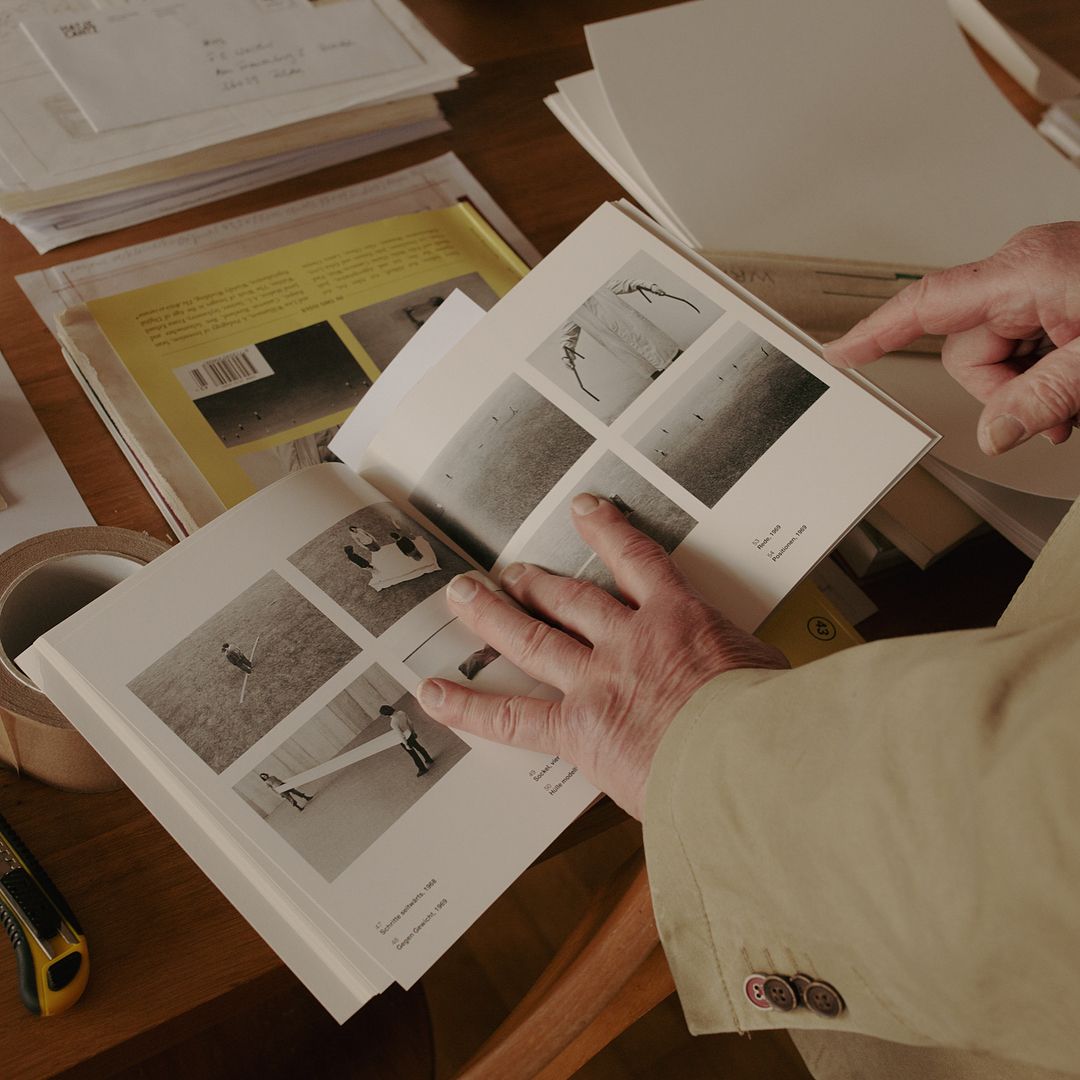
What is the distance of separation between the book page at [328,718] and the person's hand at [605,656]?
2 centimetres

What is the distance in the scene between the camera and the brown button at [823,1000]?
1.42 ft


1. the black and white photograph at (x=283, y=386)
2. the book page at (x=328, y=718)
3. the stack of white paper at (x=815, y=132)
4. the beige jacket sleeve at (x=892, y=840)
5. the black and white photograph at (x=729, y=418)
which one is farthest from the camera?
the stack of white paper at (x=815, y=132)

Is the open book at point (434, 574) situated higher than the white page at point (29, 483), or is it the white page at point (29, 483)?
the white page at point (29, 483)

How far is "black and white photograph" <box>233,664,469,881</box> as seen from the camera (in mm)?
470

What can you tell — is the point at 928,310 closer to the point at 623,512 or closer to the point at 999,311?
the point at 999,311

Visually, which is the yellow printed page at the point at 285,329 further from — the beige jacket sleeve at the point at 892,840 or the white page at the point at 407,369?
the beige jacket sleeve at the point at 892,840

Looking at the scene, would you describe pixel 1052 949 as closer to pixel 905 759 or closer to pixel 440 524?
pixel 905 759

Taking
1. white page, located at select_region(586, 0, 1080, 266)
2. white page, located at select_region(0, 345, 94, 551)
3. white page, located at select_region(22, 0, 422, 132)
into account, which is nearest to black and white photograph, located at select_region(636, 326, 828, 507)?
white page, located at select_region(586, 0, 1080, 266)

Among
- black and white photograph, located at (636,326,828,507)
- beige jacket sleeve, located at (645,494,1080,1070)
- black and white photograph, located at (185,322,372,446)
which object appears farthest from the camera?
black and white photograph, located at (185,322,372,446)

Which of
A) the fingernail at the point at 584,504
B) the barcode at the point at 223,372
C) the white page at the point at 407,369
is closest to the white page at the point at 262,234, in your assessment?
the barcode at the point at 223,372

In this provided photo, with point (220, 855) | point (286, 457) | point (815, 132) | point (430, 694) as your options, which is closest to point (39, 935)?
point (220, 855)

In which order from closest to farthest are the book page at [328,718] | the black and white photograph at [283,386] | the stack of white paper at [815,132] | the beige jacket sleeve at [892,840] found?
1. the beige jacket sleeve at [892,840]
2. the book page at [328,718]
3. the black and white photograph at [283,386]
4. the stack of white paper at [815,132]

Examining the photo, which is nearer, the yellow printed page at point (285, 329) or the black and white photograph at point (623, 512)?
the black and white photograph at point (623, 512)

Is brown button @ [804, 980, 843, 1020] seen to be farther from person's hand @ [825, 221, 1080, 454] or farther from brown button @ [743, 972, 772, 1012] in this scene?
person's hand @ [825, 221, 1080, 454]
